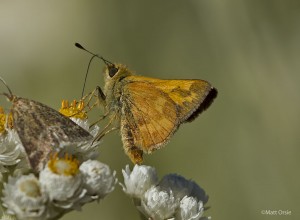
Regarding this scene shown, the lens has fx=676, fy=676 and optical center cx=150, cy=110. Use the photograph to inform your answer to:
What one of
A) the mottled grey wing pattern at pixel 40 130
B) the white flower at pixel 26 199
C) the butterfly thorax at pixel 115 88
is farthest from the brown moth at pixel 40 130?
the butterfly thorax at pixel 115 88

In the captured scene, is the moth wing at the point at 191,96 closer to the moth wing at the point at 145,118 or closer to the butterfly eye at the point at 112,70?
the moth wing at the point at 145,118

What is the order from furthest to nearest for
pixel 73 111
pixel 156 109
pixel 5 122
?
1. pixel 156 109
2. pixel 73 111
3. pixel 5 122

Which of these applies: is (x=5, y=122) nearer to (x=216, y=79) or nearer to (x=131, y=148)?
(x=131, y=148)

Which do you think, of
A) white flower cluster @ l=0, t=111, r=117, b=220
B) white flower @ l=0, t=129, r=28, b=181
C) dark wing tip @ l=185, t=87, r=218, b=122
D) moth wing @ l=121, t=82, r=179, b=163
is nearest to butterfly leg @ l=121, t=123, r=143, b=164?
moth wing @ l=121, t=82, r=179, b=163

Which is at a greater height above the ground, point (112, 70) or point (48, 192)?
point (112, 70)

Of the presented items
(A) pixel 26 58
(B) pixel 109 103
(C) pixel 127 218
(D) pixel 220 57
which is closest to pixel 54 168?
(B) pixel 109 103

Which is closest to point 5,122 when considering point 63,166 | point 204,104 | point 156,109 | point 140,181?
point 63,166

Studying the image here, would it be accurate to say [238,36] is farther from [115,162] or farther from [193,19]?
[115,162]
